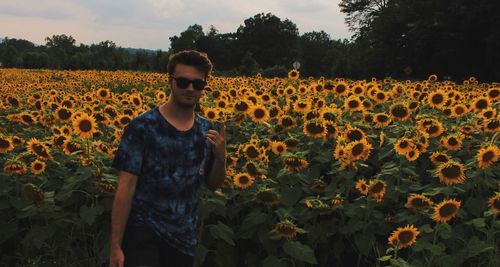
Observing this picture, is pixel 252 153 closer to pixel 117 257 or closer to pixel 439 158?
pixel 439 158

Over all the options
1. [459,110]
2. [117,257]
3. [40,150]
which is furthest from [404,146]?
[40,150]

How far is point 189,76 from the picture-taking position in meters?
3.79

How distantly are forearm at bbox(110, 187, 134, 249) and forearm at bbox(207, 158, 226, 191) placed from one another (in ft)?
2.40

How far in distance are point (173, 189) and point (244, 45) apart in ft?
343

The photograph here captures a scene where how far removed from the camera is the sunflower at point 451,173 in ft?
17.2

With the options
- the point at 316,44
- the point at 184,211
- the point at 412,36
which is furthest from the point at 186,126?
the point at 316,44

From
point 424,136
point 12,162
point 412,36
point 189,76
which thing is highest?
point 412,36

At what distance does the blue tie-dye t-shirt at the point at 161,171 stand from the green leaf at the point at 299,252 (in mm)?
1219

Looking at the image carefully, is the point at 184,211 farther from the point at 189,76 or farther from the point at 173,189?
the point at 189,76

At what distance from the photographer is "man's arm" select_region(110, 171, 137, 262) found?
358cm

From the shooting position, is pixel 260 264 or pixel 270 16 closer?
pixel 260 264

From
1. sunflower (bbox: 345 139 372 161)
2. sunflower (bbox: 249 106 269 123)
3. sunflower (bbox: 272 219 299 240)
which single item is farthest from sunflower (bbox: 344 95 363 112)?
sunflower (bbox: 272 219 299 240)

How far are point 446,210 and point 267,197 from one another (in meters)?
1.58

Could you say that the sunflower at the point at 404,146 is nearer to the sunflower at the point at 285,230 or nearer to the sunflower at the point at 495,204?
the sunflower at the point at 495,204
